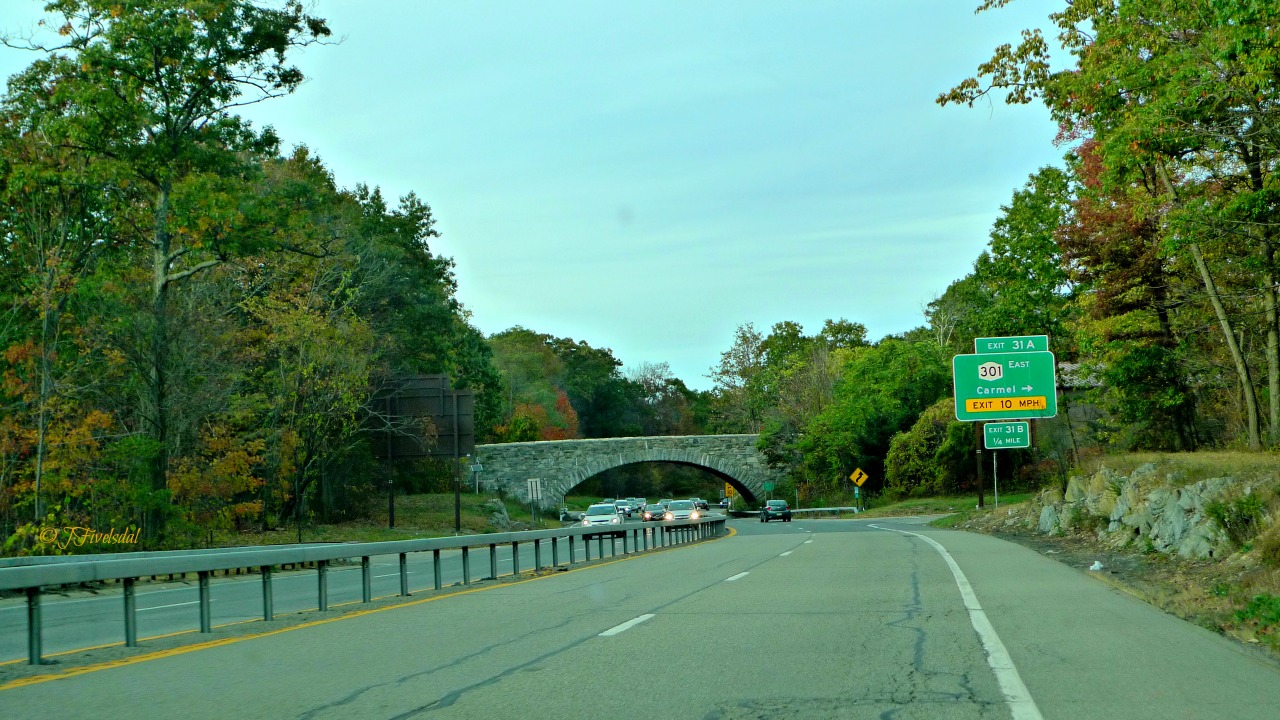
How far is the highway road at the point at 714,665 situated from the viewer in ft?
22.4

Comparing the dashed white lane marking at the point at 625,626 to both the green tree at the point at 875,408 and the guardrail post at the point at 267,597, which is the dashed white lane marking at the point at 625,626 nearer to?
the guardrail post at the point at 267,597

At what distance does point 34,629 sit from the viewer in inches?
357

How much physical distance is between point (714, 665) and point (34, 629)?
5402mm

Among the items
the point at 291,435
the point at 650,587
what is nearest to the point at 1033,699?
the point at 650,587

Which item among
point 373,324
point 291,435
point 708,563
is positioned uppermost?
point 373,324

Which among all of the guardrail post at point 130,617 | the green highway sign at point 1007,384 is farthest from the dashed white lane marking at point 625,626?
the green highway sign at point 1007,384

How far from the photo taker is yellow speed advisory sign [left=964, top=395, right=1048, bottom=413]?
36.5 m

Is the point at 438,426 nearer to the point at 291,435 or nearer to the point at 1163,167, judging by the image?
the point at 291,435

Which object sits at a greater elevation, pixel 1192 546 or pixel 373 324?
pixel 373 324

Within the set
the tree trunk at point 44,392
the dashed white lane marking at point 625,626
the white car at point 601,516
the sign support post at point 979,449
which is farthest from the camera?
the sign support post at point 979,449

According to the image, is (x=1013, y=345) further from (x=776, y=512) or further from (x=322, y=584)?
(x=322, y=584)

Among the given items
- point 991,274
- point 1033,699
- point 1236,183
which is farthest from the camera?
point 991,274

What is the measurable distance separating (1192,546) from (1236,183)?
11182mm

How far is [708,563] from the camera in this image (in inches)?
851
